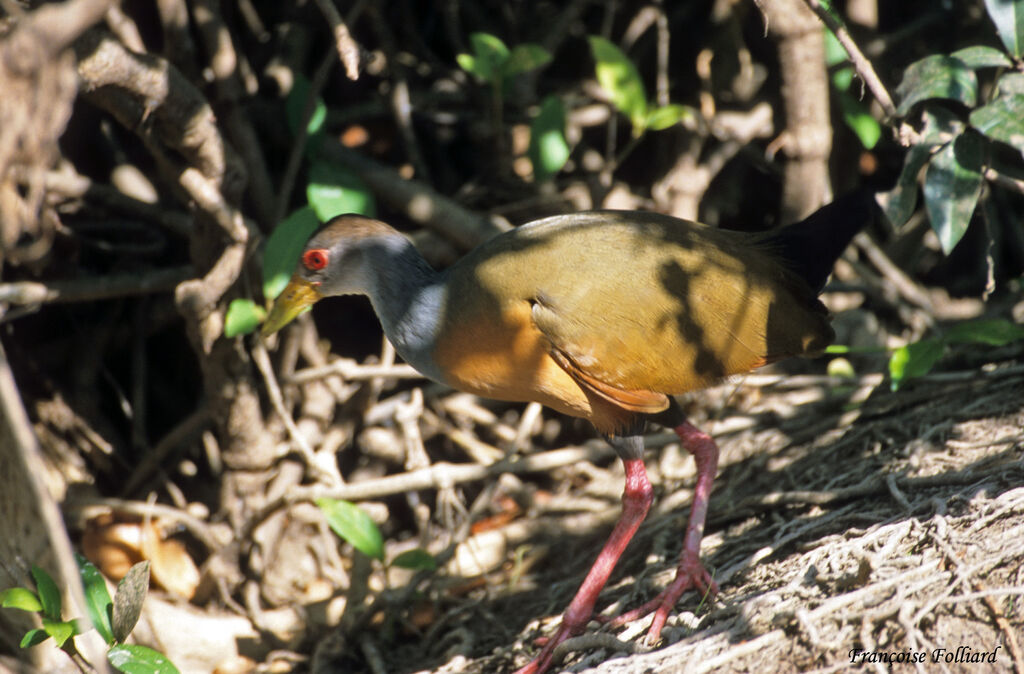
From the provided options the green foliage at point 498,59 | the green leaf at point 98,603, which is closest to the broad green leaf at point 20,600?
the green leaf at point 98,603

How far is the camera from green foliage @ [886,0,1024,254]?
10.8 feet

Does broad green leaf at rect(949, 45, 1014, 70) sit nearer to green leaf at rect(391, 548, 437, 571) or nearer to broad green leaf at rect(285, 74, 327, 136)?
broad green leaf at rect(285, 74, 327, 136)

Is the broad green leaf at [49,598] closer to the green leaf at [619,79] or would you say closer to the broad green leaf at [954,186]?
the green leaf at [619,79]

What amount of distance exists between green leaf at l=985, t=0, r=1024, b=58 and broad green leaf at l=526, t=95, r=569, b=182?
5.86ft

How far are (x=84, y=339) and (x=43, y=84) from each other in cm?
272

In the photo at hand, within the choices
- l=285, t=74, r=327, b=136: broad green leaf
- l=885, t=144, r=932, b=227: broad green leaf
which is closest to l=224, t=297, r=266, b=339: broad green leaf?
l=285, t=74, r=327, b=136: broad green leaf

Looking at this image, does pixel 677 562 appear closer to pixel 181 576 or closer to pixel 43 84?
pixel 181 576

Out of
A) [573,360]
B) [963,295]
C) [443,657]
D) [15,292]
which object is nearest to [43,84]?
[15,292]

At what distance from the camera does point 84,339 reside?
14.3 feet

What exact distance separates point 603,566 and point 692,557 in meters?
0.34

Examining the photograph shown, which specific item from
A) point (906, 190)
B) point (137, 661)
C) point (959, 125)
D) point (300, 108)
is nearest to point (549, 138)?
point (300, 108)

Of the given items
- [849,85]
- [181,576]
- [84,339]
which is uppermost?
[849,85]

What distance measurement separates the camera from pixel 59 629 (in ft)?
9.18

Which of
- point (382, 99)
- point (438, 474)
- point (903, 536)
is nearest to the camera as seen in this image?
point (903, 536)
